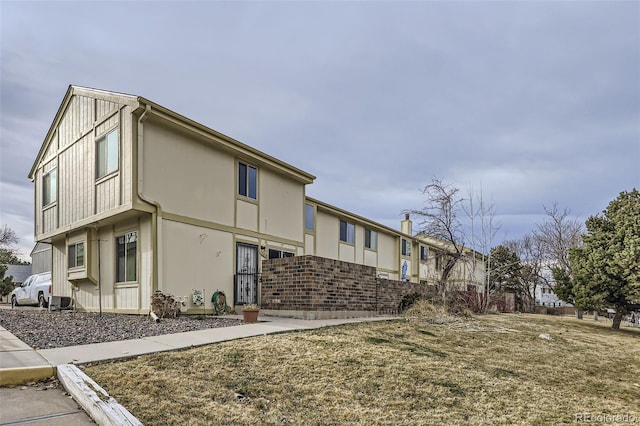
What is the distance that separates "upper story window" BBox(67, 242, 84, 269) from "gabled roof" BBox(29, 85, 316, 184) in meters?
4.76

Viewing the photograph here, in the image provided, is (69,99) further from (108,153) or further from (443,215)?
(443,215)

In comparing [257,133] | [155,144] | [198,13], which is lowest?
[155,144]

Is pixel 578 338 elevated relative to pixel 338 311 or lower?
lower

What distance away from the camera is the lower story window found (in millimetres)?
11695

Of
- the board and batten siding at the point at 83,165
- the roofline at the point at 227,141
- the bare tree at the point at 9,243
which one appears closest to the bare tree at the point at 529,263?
the roofline at the point at 227,141

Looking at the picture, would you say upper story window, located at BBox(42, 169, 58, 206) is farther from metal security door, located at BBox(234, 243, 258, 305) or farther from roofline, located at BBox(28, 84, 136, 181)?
metal security door, located at BBox(234, 243, 258, 305)

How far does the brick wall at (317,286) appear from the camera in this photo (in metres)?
10.4

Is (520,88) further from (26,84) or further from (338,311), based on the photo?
(26,84)

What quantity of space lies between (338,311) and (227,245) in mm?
4233

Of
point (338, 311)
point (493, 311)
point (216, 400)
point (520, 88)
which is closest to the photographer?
point (216, 400)

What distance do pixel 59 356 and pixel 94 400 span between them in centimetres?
226

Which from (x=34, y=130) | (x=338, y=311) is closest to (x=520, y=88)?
(x=338, y=311)

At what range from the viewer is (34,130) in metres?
17.3

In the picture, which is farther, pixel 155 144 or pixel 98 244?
pixel 98 244
